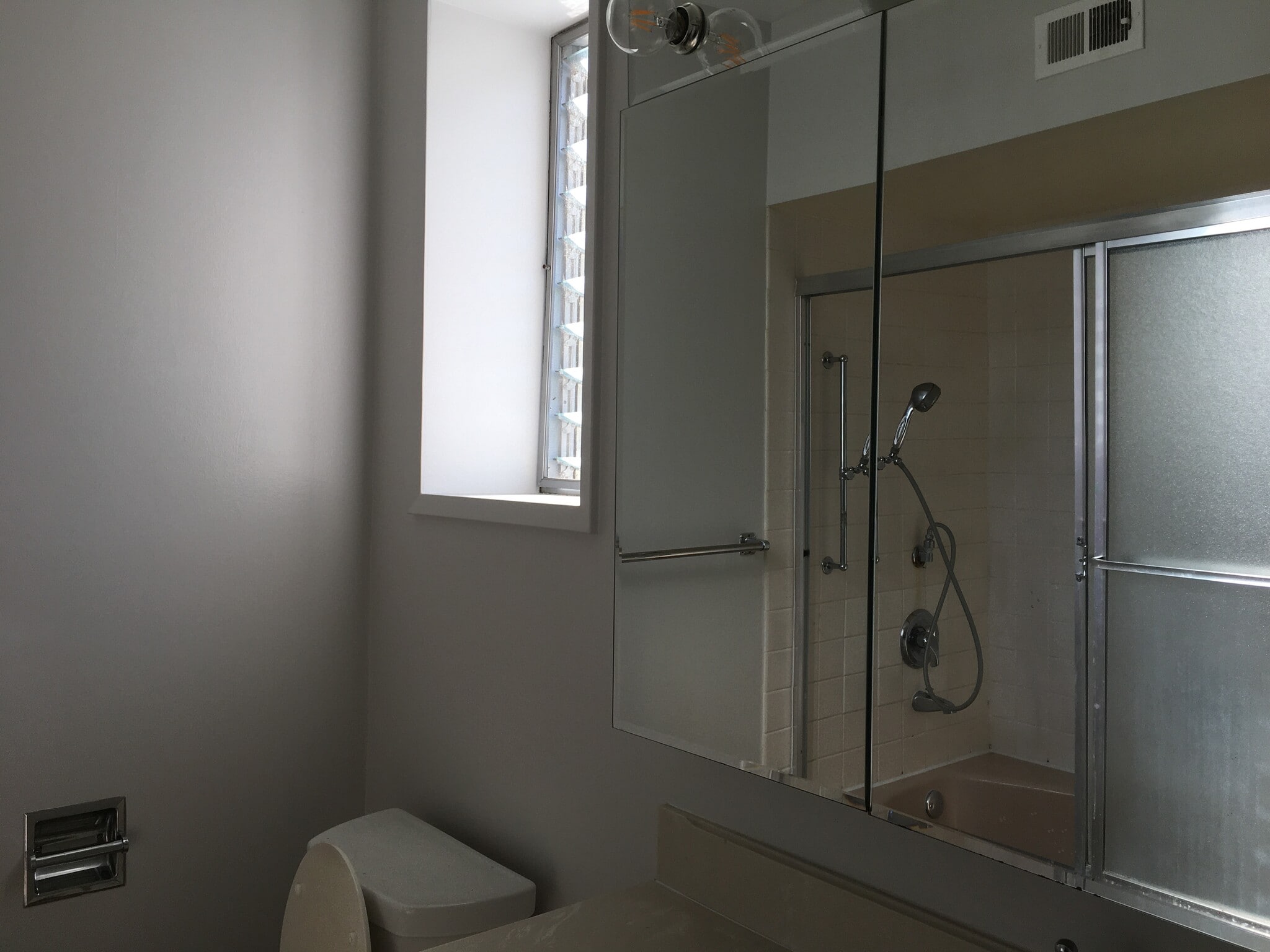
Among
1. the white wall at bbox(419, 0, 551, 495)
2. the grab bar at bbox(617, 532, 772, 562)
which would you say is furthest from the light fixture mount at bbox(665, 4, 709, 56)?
the white wall at bbox(419, 0, 551, 495)

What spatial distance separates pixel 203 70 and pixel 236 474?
2.82 ft

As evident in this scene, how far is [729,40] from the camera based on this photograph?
1.31 metres

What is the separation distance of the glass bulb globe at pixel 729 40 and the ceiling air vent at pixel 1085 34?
0.42m

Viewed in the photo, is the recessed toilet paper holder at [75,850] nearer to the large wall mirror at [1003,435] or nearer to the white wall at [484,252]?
the white wall at [484,252]

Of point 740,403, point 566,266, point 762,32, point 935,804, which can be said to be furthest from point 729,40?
point 566,266

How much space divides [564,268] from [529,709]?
110 cm

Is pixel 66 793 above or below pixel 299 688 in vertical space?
below

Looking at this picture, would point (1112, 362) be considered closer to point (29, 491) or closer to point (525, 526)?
point (525, 526)

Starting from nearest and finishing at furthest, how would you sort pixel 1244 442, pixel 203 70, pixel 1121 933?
pixel 1244 442 → pixel 1121 933 → pixel 203 70

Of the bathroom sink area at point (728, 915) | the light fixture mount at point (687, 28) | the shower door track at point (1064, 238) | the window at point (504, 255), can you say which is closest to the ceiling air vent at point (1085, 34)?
the shower door track at point (1064, 238)

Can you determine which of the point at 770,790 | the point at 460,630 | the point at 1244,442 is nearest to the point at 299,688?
the point at 460,630

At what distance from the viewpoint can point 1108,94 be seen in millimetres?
878

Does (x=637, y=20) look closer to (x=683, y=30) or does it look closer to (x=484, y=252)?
(x=683, y=30)

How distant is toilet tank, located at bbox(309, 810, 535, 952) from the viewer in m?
1.58
